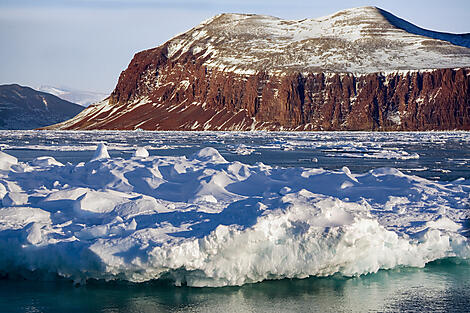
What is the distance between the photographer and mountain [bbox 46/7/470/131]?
126 meters

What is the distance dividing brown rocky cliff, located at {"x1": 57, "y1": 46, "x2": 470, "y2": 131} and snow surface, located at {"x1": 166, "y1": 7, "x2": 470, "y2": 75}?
3134 millimetres

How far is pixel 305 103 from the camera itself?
13138cm

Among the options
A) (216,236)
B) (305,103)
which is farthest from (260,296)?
(305,103)

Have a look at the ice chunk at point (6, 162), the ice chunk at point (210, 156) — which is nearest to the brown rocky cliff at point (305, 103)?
the ice chunk at point (210, 156)

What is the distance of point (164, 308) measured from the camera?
29.3 ft

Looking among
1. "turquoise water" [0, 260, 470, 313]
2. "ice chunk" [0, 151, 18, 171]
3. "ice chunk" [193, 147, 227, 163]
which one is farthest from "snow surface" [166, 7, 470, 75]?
"turquoise water" [0, 260, 470, 313]

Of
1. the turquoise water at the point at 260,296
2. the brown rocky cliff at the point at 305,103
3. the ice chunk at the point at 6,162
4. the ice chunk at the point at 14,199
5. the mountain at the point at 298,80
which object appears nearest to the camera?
the turquoise water at the point at 260,296

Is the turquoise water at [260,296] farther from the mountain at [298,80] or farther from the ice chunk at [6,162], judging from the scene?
the mountain at [298,80]

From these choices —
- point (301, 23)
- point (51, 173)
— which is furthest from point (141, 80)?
point (51, 173)

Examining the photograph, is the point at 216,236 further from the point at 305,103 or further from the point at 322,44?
the point at 322,44

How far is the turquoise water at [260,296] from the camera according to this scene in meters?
9.04

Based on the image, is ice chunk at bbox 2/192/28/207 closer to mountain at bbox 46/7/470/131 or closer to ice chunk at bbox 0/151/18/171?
ice chunk at bbox 0/151/18/171

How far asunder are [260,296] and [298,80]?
124326 millimetres

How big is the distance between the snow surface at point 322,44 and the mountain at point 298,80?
0.87 feet
